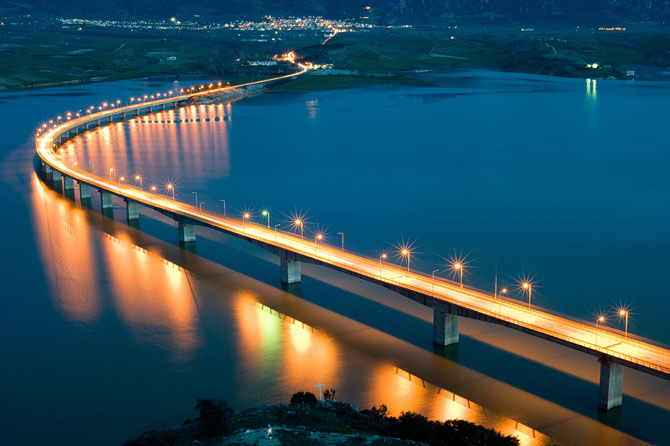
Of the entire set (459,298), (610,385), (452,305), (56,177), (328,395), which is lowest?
(328,395)

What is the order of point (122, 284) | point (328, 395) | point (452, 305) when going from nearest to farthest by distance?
1. point (328, 395)
2. point (452, 305)
3. point (122, 284)

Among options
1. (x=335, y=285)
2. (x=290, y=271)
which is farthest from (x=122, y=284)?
(x=335, y=285)

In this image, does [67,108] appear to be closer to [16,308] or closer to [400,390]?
[16,308]

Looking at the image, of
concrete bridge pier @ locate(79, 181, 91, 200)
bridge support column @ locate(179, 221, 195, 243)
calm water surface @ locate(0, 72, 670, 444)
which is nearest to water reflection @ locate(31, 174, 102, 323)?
calm water surface @ locate(0, 72, 670, 444)

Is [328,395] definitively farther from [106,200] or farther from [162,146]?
[162,146]

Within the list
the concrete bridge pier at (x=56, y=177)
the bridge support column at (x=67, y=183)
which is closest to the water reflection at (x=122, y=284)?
the bridge support column at (x=67, y=183)

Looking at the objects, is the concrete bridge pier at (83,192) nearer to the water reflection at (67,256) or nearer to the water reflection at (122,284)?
the water reflection at (67,256)
